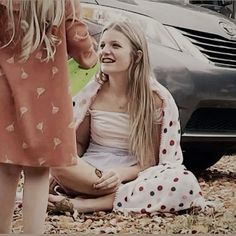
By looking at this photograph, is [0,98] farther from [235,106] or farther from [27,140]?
[235,106]

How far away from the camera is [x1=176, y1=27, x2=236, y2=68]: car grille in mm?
2461

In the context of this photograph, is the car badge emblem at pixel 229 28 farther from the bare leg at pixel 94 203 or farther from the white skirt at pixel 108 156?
the bare leg at pixel 94 203

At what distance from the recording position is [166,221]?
2.46 meters

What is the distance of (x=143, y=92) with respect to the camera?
239cm

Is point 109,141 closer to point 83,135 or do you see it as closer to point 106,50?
point 83,135

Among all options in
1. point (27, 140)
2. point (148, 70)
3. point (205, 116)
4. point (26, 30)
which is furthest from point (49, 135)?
point (205, 116)

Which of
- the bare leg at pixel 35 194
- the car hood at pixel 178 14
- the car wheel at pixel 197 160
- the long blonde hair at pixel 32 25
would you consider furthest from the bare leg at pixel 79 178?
the car hood at pixel 178 14

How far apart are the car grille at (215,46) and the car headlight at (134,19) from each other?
0.22 feet

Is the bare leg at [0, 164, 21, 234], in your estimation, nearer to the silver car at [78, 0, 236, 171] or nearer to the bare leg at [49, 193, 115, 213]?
the bare leg at [49, 193, 115, 213]

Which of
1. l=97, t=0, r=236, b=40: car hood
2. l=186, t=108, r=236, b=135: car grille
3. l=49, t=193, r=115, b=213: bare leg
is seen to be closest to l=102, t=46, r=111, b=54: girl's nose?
l=97, t=0, r=236, b=40: car hood

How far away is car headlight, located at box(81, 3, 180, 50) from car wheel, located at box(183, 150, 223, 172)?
378mm

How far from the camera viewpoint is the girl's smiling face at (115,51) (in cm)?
235

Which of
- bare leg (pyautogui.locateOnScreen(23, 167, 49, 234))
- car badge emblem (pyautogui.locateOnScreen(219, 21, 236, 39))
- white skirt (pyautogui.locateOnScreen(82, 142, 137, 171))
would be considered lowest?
bare leg (pyautogui.locateOnScreen(23, 167, 49, 234))

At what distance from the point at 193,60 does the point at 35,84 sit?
606 millimetres
